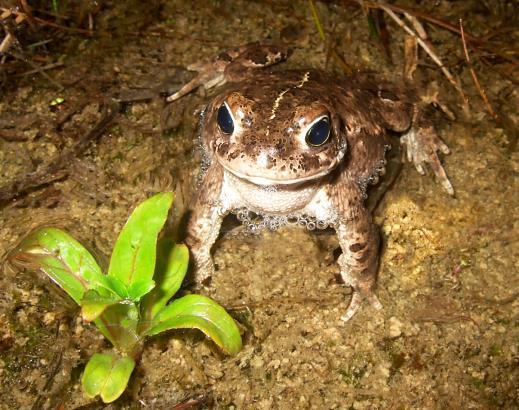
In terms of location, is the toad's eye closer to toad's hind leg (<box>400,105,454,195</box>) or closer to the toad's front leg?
the toad's front leg

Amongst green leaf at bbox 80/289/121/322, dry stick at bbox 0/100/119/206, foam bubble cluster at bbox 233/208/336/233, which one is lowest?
foam bubble cluster at bbox 233/208/336/233

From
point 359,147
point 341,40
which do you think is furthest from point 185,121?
point 341,40

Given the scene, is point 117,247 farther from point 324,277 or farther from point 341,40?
point 341,40

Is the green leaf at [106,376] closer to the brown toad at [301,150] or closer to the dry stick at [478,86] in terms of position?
the brown toad at [301,150]

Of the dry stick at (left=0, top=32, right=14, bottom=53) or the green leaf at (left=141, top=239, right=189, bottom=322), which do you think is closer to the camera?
the green leaf at (left=141, top=239, right=189, bottom=322)

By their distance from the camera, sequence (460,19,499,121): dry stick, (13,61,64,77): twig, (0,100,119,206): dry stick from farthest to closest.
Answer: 1. (460,19,499,121): dry stick
2. (13,61,64,77): twig
3. (0,100,119,206): dry stick

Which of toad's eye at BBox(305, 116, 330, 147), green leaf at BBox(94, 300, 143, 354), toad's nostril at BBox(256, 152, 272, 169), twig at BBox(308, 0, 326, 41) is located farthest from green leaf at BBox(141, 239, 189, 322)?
twig at BBox(308, 0, 326, 41)
